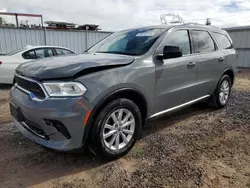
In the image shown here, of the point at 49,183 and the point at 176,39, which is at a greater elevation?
the point at 176,39

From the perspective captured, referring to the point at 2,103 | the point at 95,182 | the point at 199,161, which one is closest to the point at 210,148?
the point at 199,161

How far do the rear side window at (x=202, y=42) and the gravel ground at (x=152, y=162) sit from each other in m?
1.46

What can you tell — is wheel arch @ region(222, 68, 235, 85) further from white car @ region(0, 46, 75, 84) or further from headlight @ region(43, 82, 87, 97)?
white car @ region(0, 46, 75, 84)

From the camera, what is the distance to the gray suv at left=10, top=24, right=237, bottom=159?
2430 mm

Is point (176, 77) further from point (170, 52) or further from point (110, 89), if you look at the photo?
point (110, 89)

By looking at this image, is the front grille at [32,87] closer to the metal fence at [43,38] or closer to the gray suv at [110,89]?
the gray suv at [110,89]

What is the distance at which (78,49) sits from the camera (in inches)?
517

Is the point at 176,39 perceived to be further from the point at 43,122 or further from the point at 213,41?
the point at 43,122

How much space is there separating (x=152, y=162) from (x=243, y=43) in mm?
12930

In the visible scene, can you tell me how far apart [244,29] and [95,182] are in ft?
45.6

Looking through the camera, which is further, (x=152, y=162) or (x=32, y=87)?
(x=152, y=162)

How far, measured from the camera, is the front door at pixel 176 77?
3312 millimetres

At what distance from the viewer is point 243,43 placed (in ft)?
43.5

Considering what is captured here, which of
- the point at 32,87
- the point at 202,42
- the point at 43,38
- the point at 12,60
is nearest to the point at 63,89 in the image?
the point at 32,87
